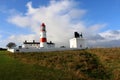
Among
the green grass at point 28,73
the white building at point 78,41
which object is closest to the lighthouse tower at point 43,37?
the white building at point 78,41

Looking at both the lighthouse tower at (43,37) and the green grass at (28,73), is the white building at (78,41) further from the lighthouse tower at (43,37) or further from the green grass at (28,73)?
the green grass at (28,73)

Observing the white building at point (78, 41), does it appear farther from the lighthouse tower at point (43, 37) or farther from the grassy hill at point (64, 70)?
the grassy hill at point (64, 70)

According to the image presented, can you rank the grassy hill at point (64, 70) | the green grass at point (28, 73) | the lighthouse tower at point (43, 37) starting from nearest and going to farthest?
the green grass at point (28, 73)
the grassy hill at point (64, 70)
the lighthouse tower at point (43, 37)

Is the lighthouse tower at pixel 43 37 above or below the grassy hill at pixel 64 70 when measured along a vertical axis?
above

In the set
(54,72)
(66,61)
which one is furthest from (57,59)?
(54,72)

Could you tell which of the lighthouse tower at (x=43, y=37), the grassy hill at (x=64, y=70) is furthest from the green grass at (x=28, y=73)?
the lighthouse tower at (x=43, y=37)

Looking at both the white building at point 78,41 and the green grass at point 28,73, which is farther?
the white building at point 78,41

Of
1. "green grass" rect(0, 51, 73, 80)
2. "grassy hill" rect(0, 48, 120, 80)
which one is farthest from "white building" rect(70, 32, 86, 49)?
"green grass" rect(0, 51, 73, 80)

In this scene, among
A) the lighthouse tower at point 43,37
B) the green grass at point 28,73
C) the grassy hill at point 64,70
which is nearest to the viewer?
the green grass at point 28,73

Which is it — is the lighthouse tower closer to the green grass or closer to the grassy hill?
the grassy hill

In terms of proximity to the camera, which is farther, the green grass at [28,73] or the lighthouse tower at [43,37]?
the lighthouse tower at [43,37]

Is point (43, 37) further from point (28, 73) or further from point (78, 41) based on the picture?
point (28, 73)

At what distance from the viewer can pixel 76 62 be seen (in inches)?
1510

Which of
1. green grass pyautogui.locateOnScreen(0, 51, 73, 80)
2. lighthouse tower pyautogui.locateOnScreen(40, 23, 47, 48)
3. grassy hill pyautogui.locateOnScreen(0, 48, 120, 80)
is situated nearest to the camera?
green grass pyautogui.locateOnScreen(0, 51, 73, 80)
